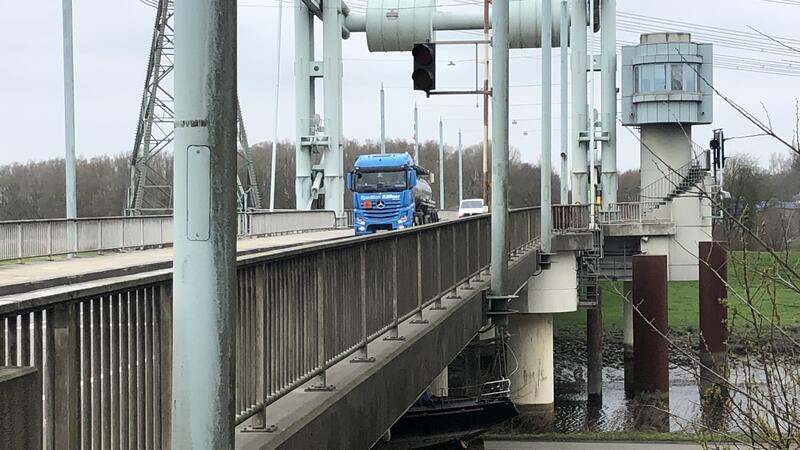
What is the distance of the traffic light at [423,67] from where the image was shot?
15.8 meters

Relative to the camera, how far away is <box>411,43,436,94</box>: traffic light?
52.0ft

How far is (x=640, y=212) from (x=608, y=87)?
796cm

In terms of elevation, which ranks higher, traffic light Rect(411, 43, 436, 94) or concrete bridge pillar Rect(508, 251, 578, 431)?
traffic light Rect(411, 43, 436, 94)

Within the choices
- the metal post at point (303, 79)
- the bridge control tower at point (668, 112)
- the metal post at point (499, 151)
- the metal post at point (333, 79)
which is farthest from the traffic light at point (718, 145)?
the metal post at point (303, 79)

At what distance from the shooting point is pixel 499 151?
16750 millimetres

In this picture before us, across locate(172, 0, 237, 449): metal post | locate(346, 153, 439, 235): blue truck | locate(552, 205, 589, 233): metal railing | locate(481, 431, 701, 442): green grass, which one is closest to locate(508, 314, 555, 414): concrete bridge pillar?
locate(552, 205, 589, 233): metal railing

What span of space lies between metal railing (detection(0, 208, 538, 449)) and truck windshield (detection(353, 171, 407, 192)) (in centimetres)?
2809

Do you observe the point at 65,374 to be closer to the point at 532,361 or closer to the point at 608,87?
the point at 532,361

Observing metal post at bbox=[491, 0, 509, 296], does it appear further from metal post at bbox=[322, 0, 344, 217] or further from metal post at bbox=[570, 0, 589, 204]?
metal post at bbox=[570, 0, 589, 204]

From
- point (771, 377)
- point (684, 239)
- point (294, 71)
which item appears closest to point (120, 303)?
point (771, 377)

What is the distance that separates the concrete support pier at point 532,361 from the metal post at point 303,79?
16350 millimetres

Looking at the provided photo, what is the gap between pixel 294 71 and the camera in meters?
50.9

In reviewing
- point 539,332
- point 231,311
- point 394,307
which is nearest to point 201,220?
point 231,311

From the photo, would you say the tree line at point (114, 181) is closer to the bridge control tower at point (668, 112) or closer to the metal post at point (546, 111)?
the bridge control tower at point (668, 112)
